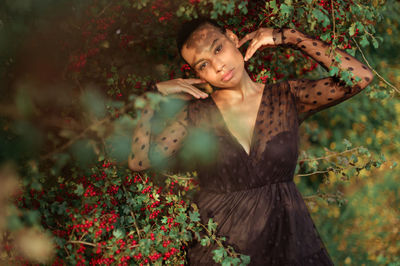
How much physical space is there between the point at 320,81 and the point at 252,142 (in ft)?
1.61

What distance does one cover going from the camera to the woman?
7.03 ft

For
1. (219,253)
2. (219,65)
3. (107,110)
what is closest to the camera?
(219,253)

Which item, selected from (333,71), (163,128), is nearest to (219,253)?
(163,128)

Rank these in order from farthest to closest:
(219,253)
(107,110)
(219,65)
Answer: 1. (107,110)
2. (219,65)
3. (219,253)

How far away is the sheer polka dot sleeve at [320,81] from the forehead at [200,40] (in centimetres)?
34

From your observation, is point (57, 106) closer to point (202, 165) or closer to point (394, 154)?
point (202, 165)

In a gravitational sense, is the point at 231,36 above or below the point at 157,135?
above

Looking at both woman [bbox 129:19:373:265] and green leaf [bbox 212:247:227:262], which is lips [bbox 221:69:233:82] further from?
green leaf [bbox 212:247:227:262]

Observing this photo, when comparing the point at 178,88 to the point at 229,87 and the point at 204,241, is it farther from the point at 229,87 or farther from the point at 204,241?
the point at 204,241

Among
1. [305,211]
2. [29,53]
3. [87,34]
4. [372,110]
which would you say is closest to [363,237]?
[372,110]

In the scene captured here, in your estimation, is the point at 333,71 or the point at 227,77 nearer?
the point at 333,71

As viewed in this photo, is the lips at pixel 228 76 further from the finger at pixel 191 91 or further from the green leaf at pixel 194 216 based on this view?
the green leaf at pixel 194 216

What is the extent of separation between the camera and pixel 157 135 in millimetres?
2209

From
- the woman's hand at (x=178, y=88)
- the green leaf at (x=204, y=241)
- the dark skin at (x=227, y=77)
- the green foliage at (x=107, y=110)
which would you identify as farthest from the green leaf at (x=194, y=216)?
the woman's hand at (x=178, y=88)
